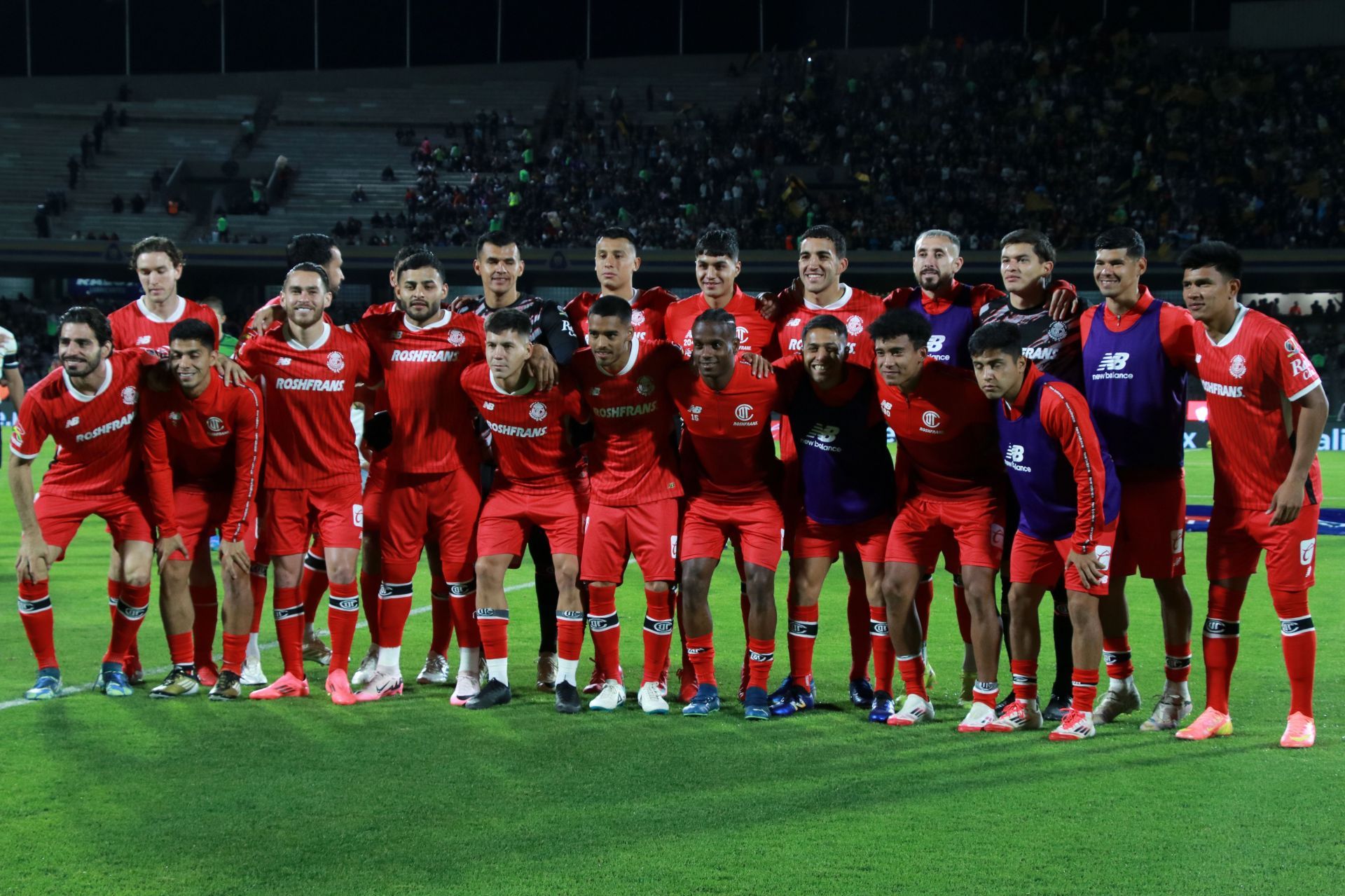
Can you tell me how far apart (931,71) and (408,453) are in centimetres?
3732

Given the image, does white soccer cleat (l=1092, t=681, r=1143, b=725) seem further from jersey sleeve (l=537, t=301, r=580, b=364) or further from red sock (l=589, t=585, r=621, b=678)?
jersey sleeve (l=537, t=301, r=580, b=364)

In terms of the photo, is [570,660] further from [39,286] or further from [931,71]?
[39,286]

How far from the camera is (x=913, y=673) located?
6750mm

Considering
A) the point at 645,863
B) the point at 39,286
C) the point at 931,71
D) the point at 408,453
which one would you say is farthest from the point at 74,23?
the point at 645,863

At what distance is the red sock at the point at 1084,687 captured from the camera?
6355mm

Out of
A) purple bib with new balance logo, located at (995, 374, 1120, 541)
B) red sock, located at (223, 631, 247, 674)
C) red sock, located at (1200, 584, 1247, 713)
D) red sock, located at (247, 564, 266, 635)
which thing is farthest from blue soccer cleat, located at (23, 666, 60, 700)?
red sock, located at (1200, 584, 1247, 713)

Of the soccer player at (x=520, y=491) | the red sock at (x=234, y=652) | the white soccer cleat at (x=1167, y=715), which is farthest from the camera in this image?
the red sock at (x=234, y=652)

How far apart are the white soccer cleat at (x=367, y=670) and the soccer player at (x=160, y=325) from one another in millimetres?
749

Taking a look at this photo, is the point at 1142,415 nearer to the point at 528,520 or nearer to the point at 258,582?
the point at 528,520

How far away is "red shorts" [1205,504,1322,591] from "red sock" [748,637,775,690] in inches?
81.3

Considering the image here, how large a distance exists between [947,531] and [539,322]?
2.38 m

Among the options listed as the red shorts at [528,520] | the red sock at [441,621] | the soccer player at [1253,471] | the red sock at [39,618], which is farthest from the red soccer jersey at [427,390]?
the soccer player at [1253,471]

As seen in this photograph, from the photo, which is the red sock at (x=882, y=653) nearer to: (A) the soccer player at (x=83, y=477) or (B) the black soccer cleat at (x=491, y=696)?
(B) the black soccer cleat at (x=491, y=696)

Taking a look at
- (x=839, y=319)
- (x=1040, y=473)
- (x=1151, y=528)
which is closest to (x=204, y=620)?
(x=839, y=319)
